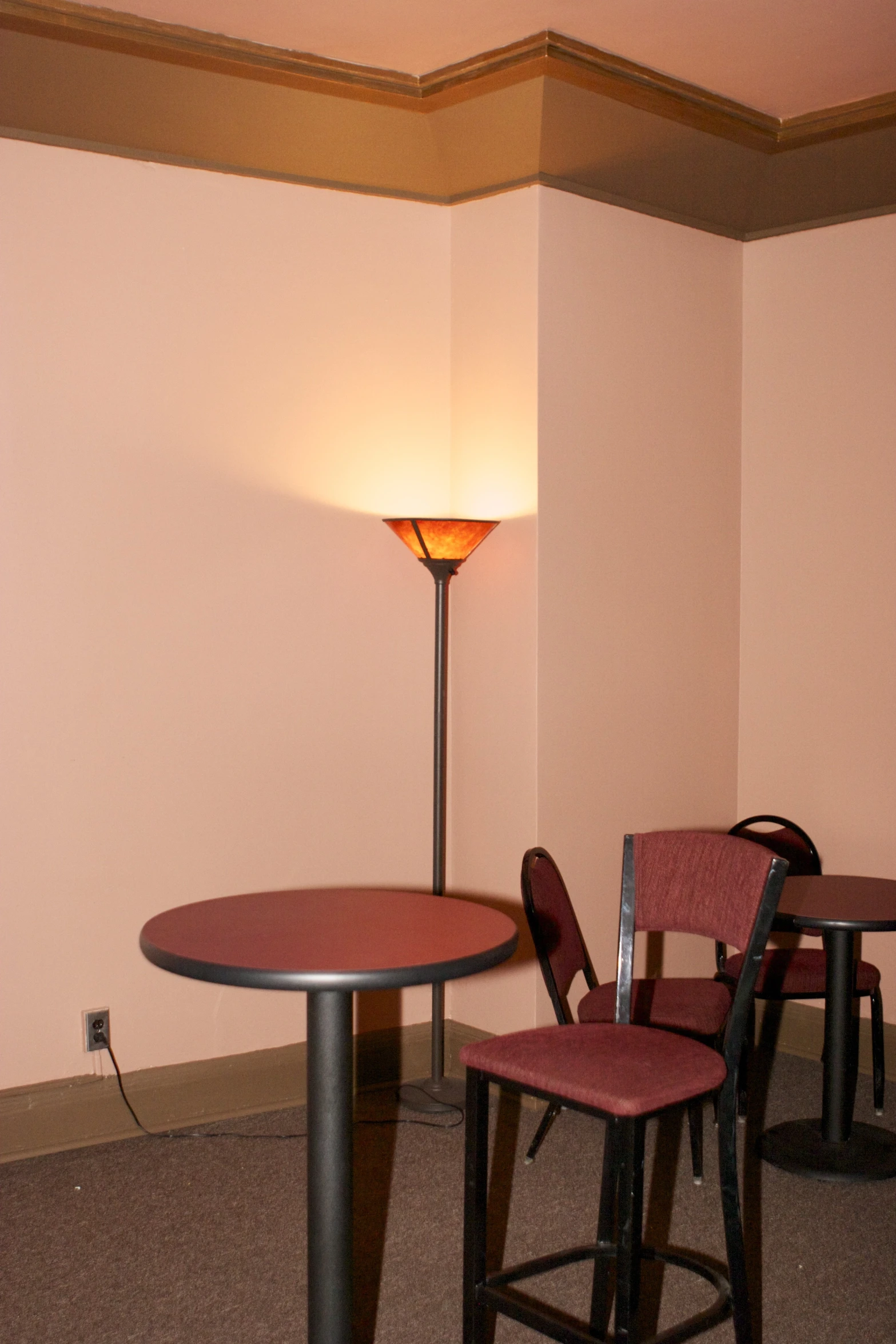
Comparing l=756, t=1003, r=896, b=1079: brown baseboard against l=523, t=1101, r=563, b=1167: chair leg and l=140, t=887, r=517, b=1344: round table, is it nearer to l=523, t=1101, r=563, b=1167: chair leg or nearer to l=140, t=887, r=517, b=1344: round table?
l=523, t=1101, r=563, b=1167: chair leg

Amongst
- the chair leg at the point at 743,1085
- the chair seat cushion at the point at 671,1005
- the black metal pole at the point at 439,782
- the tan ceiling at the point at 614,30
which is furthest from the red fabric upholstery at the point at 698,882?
the tan ceiling at the point at 614,30

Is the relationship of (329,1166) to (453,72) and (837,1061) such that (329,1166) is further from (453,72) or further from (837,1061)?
(453,72)

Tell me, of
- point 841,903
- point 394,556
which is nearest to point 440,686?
point 394,556

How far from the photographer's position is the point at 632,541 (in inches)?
167

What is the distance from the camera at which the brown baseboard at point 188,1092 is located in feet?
11.9

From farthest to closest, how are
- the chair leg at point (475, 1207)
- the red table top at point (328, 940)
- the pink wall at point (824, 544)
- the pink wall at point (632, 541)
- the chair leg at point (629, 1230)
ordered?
the pink wall at point (824, 544) → the pink wall at point (632, 541) → the chair leg at point (475, 1207) → the chair leg at point (629, 1230) → the red table top at point (328, 940)

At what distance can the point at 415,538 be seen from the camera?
3.91 metres

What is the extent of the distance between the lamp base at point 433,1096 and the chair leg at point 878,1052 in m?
1.26

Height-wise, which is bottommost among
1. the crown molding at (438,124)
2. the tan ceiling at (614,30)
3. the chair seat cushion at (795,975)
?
the chair seat cushion at (795,975)

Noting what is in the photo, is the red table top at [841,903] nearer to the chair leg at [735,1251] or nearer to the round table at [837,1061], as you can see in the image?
the round table at [837,1061]

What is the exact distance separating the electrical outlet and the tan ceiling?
2684 mm

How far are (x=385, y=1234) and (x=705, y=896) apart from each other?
1144mm

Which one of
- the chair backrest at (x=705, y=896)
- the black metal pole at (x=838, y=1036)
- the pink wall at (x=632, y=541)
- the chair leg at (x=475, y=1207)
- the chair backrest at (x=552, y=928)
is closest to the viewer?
the chair leg at (x=475, y=1207)

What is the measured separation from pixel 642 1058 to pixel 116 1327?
125 cm
